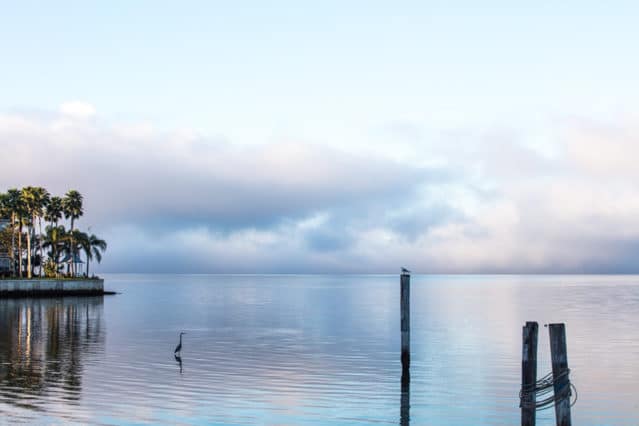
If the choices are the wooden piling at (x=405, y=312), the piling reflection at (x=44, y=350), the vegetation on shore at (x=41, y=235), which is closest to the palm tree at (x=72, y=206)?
the vegetation on shore at (x=41, y=235)

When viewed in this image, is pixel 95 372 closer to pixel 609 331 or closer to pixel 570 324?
pixel 609 331

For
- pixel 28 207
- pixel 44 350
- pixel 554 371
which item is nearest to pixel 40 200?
pixel 28 207

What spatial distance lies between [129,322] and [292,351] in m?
32.4

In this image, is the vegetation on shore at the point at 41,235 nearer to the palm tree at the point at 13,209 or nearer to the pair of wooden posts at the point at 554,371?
the palm tree at the point at 13,209

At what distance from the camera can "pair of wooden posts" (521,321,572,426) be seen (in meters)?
19.4

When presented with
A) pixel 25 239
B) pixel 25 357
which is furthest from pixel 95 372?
pixel 25 239

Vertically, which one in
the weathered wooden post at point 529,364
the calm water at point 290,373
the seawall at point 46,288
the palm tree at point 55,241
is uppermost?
the palm tree at point 55,241

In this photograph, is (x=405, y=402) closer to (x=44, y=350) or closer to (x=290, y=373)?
(x=290, y=373)

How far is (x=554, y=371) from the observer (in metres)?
19.6

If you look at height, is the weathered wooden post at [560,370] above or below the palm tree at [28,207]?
below

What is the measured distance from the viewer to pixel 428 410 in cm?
2795

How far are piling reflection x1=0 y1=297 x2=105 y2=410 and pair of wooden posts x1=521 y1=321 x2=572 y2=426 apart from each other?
1790cm

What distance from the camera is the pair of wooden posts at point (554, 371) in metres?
19.4

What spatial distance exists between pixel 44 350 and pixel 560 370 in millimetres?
36684
